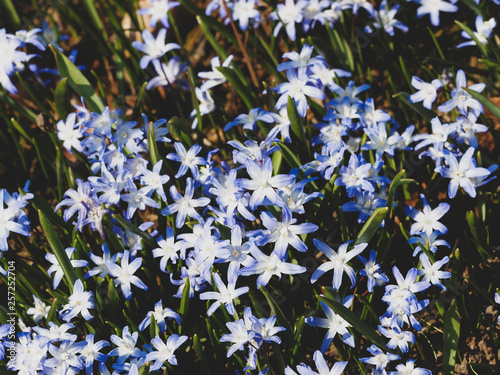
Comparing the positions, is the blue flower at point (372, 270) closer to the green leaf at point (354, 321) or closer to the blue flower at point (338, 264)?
the blue flower at point (338, 264)

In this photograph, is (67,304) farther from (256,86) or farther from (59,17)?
(59,17)

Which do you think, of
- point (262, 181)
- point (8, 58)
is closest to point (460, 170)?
point (262, 181)

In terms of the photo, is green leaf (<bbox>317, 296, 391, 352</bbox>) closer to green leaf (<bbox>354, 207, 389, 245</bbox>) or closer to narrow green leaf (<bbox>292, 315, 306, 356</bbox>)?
narrow green leaf (<bbox>292, 315, 306, 356</bbox>)

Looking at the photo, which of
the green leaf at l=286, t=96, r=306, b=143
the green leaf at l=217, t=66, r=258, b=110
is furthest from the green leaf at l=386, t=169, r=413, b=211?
the green leaf at l=217, t=66, r=258, b=110

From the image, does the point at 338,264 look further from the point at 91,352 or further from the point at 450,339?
the point at 91,352

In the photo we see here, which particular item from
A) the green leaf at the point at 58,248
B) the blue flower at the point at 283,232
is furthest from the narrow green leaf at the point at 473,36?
the green leaf at the point at 58,248

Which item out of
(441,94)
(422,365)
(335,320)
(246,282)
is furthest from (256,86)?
(422,365)
